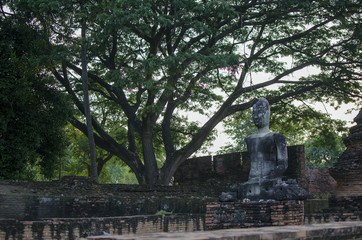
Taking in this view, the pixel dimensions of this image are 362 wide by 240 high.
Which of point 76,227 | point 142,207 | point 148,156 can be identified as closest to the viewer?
point 76,227

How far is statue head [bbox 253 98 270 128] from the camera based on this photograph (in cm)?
766

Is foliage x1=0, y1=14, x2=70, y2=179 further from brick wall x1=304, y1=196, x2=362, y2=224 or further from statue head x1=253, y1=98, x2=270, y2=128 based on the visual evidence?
brick wall x1=304, y1=196, x2=362, y2=224

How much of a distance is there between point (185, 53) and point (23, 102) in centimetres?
461

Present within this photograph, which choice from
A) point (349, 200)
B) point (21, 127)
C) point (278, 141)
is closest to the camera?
point (278, 141)

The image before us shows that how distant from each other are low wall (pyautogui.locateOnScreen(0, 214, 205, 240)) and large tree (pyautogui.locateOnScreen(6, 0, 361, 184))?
380 centimetres

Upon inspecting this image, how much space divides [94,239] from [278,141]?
4.54 m

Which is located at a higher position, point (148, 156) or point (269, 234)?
point (148, 156)

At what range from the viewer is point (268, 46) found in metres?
15.1

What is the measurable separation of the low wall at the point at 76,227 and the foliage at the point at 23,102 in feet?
16.5

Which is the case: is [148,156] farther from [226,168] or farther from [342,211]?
[342,211]

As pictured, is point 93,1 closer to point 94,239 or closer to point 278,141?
point 278,141

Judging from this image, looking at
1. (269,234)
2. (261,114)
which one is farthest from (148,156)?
(269,234)

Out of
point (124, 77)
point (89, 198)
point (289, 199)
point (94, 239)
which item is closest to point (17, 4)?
point (124, 77)

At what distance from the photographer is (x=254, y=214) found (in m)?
6.40
